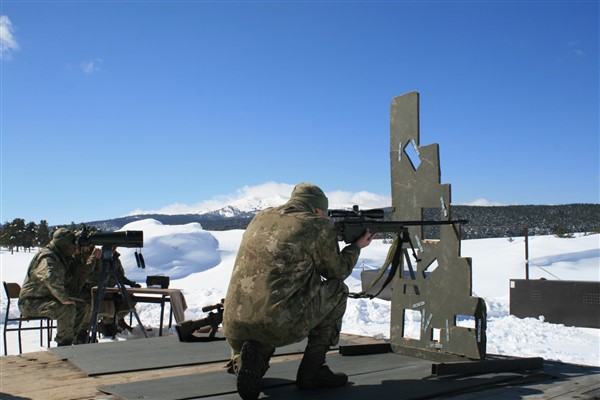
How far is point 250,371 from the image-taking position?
336 cm

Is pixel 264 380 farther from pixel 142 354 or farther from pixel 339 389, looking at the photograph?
pixel 142 354

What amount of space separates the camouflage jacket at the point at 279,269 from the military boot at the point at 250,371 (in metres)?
0.12

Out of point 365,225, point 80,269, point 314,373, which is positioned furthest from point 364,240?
point 80,269

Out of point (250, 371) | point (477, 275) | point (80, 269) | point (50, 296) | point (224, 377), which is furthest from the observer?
point (477, 275)

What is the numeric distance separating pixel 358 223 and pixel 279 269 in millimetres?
807

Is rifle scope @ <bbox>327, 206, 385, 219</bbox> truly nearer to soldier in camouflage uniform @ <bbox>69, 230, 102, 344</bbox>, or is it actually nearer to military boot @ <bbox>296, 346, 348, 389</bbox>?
military boot @ <bbox>296, 346, 348, 389</bbox>

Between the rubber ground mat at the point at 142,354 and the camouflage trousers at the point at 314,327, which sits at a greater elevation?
the camouflage trousers at the point at 314,327

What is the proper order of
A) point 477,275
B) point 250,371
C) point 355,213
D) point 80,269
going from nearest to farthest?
point 250,371 → point 355,213 → point 80,269 → point 477,275

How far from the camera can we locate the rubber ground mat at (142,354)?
4562mm

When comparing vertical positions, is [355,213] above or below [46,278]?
above

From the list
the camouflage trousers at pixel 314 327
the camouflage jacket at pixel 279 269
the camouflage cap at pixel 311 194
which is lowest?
the camouflage trousers at pixel 314 327

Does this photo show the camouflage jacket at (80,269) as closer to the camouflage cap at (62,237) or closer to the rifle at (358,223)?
the camouflage cap at (62,237)

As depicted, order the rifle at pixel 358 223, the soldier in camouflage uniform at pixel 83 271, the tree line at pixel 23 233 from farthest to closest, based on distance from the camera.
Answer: the tree line at pixel 23 233 < the soldier in camouflage uniform at pixel 83 271 < the rifle at pixel 358 223

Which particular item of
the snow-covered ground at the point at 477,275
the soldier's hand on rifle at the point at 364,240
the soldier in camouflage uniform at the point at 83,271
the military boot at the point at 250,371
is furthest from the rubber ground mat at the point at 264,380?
the soldier in camouflage uniform at the point at 83,271
